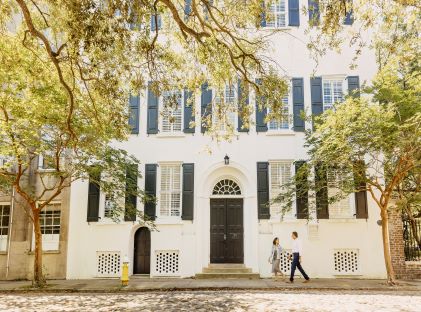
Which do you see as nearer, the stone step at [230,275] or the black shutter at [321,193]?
the black shutter at [321,193]

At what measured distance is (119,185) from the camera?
50.8ft

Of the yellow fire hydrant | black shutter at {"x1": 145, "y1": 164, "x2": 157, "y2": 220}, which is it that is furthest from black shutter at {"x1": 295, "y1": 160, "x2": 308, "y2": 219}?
the yellow fire hydrant

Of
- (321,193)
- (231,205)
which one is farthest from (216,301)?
(321,193)

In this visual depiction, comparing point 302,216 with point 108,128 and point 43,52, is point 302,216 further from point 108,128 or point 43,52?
point 43,52

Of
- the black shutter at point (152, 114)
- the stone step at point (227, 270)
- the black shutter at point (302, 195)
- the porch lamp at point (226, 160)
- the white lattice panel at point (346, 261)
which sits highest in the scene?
the black shutter at point (152, 114)

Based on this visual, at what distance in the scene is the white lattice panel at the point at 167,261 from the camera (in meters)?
16.8

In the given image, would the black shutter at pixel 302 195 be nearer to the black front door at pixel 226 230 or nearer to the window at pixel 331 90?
the black front door at pixel 226 230

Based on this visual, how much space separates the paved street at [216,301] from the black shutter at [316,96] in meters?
7.39

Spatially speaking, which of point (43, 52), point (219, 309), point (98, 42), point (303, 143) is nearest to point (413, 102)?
point (303, 143)

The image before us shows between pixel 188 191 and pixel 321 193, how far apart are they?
501cm

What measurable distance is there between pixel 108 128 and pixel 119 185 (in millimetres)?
2323

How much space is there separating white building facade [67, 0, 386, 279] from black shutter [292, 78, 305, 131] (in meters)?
0.04

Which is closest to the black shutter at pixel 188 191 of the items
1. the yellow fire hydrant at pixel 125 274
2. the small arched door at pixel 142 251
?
the small arched door at pixel 142 251

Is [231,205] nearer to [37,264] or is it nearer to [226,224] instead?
[226,224]
